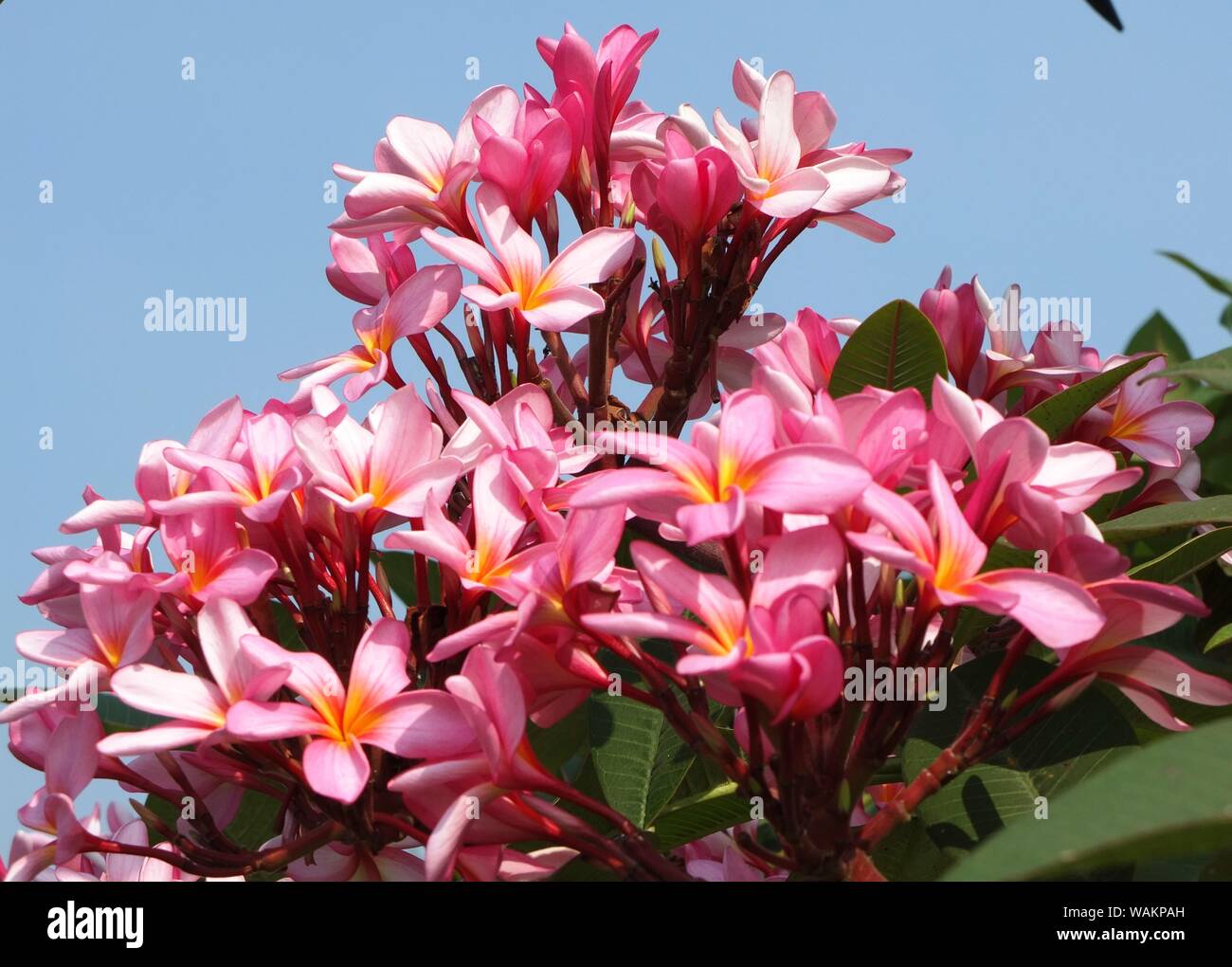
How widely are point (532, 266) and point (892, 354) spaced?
1.13 feet

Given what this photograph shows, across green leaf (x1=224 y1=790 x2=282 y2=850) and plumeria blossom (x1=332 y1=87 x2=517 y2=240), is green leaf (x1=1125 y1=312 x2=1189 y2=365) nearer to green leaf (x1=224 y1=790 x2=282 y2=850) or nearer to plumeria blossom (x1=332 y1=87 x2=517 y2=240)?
plumeria blossom (x1=332 y1=87 x2=517 y2=240)

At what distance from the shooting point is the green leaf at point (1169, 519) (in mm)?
965

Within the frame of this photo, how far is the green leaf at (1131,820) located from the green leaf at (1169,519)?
0.40m

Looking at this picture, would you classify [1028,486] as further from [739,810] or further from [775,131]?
[775,131]

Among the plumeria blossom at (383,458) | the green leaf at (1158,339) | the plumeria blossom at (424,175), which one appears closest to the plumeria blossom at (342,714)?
the plumeria blossom at (383,458)

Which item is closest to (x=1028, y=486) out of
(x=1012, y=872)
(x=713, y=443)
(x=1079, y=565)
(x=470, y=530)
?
→ (x=1079, y=565)

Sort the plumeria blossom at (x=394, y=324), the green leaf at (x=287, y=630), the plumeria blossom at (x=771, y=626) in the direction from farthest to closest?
1. the green leaf at (x=287, y=630)
2. the plumeria blossom at (x=394, y=324)
3. the plumeria blossom at (x=771, y=626)

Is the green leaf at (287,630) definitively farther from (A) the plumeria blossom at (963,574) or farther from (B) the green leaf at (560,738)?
(A) the plumeria blossom at (963,574)

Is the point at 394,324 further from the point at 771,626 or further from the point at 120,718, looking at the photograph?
the point at 771,626

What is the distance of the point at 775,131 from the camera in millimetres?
1277

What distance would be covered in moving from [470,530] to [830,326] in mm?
473
